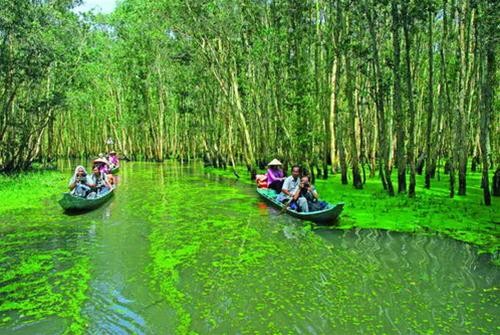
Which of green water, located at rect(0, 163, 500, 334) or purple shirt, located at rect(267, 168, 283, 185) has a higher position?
purple shirt, located at rect(267, 168, 283, 185)

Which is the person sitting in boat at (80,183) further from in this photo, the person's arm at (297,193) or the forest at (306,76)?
the forest at (306,76)

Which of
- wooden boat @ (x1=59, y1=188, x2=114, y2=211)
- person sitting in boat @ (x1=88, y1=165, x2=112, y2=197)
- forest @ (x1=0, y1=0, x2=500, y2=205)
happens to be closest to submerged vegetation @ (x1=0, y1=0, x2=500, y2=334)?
forest @ (x1=0, y1=0, x2=500, y2=205)

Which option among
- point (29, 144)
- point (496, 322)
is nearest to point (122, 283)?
point (496, 322)

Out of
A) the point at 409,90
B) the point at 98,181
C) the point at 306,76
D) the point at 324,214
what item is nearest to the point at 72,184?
the point at 98,181

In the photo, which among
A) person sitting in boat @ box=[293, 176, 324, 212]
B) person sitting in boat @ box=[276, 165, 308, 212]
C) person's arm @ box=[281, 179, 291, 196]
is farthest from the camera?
person's arm @ box=[281, 179, 291, 196]

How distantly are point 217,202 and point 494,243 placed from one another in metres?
8.94

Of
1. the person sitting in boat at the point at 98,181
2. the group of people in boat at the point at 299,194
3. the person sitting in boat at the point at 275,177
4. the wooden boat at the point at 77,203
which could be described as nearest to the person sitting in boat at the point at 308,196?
the group of people in boat at the point at 299,194

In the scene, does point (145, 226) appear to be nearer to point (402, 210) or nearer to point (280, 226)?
point (280, 226)

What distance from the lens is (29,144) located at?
27344 mm

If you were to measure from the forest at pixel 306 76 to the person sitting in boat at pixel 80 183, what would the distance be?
26.9 feet

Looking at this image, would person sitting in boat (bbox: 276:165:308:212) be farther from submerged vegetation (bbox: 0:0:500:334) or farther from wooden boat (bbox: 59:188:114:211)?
wooden boat (bbox: 59:188:114:211)

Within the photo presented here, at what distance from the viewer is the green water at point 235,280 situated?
5570 mm

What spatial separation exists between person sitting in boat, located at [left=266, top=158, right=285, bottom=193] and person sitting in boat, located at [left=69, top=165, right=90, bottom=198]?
234 inches

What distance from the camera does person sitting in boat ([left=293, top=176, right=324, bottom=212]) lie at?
12023 millimetres
